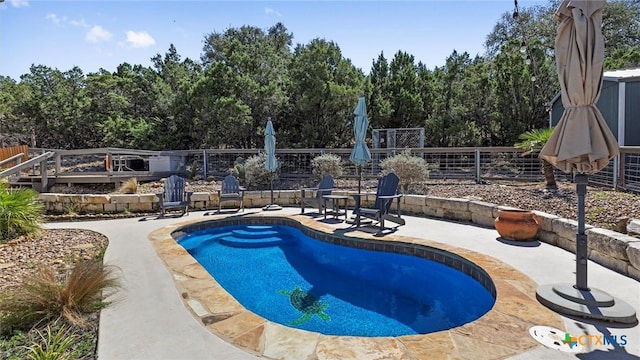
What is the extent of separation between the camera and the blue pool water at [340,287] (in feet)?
11.7

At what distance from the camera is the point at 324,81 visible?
579 inches

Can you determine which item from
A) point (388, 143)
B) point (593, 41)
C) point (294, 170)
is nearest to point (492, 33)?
point (388, 143)

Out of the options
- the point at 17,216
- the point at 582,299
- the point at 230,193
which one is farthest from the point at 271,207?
the point at 582,299

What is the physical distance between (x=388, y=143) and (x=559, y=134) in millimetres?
11435

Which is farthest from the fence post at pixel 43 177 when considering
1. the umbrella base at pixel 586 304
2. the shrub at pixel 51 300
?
the umbrella base at pixel 586 304

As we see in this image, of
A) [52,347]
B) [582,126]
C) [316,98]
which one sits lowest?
[52,347]

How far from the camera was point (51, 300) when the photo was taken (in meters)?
2.86

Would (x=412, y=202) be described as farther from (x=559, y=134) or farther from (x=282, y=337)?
(x=282, y=337)

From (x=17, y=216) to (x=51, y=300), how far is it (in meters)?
3.68

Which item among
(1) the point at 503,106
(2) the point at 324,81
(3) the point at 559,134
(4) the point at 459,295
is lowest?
(4) the point at 459,295

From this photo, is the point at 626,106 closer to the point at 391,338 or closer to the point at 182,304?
the point at 391,338

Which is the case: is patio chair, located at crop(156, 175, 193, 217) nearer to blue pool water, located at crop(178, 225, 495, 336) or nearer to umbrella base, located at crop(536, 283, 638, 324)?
blue pool water, located at crop(178, 225, 495, 336)

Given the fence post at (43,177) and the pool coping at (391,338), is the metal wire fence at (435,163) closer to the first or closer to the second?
the fence post at (43,177)

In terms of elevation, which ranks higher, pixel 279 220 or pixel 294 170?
pixel 294 170
